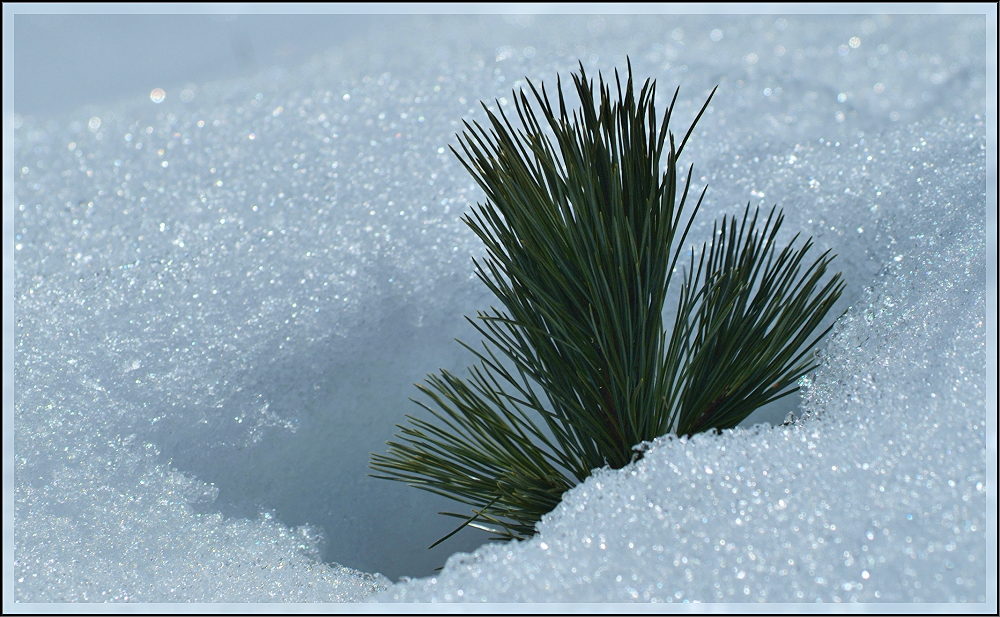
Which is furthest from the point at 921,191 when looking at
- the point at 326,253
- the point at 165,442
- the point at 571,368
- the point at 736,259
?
the point at 165,442

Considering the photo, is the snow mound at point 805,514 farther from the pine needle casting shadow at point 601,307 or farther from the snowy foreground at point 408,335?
the pine needle casting shadow at point 601,307

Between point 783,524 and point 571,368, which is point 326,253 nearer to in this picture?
point 571,368

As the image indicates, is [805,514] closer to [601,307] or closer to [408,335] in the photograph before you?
[601,307]

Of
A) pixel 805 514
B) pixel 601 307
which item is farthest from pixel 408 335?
pixel 805 514

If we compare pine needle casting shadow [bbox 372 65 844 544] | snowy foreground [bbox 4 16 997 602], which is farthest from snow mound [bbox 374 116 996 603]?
pine needle casting shadow [bbox 372 65 844 544]

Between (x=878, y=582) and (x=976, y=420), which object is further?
(x=976, y=420)

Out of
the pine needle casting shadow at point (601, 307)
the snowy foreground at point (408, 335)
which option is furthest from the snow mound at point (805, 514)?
the pine needle casting shadow at point (601, 307)

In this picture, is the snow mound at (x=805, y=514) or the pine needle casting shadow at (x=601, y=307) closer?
the snow mound at (x=805, y=514)

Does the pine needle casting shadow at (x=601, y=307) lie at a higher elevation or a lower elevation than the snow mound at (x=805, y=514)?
higher

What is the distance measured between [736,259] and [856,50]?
1327mm

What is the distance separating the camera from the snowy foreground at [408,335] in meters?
0.79

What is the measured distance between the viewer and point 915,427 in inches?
33.5

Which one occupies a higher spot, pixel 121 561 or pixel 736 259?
pixel 736 259

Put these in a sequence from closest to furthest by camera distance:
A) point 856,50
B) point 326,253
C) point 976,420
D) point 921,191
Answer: point 976,420 → point 921,191 → point 326,253 → point 856,50
